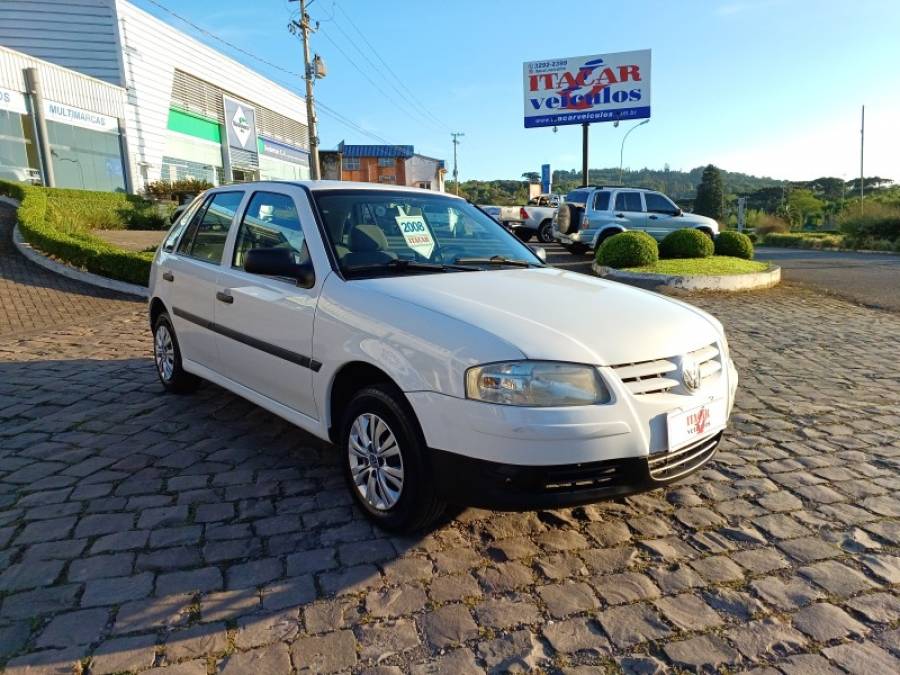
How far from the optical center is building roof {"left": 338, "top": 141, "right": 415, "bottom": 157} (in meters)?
70.6

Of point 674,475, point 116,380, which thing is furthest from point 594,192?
point 674,475

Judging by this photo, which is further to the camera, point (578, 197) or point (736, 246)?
point (578, 197)

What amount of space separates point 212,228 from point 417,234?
163cm

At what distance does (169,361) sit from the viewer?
5.00 m

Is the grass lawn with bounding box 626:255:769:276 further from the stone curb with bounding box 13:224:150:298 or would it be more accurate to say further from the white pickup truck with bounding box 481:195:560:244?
the stone curb with bounding box 13:224:150:298

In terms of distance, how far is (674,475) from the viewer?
2709 mm

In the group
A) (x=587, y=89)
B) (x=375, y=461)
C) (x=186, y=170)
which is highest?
(x=587, y=89)

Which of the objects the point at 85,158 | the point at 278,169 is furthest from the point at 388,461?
the point at 278,169

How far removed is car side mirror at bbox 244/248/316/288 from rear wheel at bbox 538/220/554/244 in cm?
1890

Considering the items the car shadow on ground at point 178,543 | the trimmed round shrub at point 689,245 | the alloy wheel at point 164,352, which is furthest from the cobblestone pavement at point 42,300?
the trimmed round shrub at point 689,245

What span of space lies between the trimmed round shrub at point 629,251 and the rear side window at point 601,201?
382cm

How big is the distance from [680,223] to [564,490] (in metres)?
14.9

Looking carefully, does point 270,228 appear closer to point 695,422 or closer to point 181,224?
point 181,224

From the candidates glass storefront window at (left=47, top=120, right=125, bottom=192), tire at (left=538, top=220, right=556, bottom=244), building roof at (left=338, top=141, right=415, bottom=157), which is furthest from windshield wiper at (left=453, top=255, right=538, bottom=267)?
building roof at (left=338, top=141, right=415, bottom=157)
